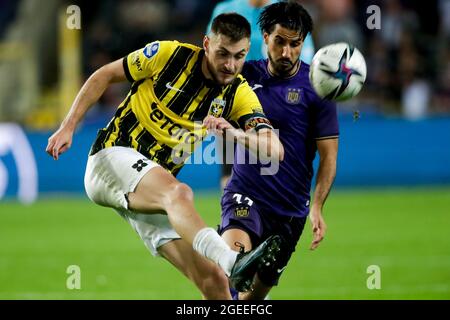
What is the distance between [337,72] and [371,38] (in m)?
12.3

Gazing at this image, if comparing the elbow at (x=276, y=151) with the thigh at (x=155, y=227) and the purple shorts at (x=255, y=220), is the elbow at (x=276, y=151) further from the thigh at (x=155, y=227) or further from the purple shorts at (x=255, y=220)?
the thigh at (x=155, y=227)

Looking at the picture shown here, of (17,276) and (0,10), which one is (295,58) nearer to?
(17,276)

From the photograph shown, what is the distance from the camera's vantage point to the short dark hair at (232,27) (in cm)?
633

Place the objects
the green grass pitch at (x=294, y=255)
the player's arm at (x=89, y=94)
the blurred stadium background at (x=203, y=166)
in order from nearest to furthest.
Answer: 1. the player's arm at (x=89, y=94)
2. the green grass pitch at (x=294, y=255)
3. the blurred stadium background at (x=203, y=166)

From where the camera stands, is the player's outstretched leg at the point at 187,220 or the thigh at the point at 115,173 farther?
the thigh at the point at 115,173

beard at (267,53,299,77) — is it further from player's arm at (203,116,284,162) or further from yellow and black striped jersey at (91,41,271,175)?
player's arm at (203,116,284,162)

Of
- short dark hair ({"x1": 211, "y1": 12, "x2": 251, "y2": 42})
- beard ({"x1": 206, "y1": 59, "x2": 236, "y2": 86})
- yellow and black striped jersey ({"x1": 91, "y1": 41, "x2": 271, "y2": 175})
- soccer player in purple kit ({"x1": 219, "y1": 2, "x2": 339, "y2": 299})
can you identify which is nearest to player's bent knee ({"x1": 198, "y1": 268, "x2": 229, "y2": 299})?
soccer player in purple kit ({"x1": 219, "y1": 2, "x2": 339, "y2": 299})

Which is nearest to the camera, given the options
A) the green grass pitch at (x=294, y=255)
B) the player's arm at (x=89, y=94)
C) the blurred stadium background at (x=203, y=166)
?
the player's arm at (x=89, y=94)

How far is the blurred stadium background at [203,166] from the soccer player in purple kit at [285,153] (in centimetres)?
158

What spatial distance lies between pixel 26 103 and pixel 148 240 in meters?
13.0

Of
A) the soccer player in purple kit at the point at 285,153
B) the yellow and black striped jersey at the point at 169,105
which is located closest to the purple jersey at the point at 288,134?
the soccer player in purple kit at the point at 285,153

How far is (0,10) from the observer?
69.0 feet

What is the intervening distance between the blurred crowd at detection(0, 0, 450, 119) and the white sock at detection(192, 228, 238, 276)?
37.5 ft
